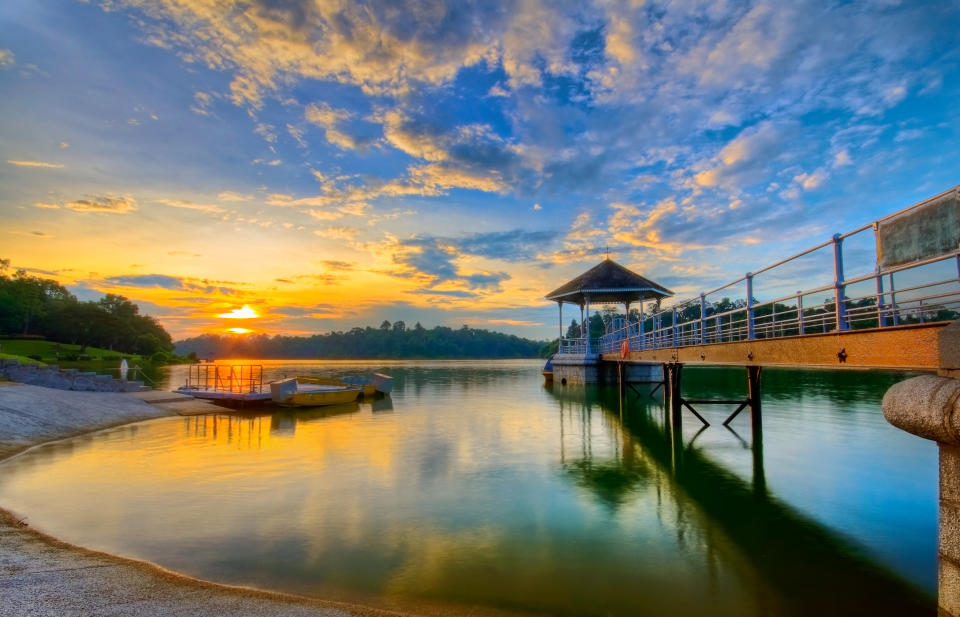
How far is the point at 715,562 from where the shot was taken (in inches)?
269

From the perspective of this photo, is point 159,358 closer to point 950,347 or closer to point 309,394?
point 309,394

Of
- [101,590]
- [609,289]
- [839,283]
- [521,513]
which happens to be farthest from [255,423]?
[609,289]

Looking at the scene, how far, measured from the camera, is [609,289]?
3488 cm

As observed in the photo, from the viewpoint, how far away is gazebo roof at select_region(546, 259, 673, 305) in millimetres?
35125

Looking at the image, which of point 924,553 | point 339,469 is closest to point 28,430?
point 339,469

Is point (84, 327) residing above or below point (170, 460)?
above

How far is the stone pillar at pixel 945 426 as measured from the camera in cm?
400

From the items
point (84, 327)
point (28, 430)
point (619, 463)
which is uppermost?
point (84, 327)

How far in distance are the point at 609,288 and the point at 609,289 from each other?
120mm

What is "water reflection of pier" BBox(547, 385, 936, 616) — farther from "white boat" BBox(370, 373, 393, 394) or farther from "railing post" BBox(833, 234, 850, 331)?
"white boat" BBox(370, 373, 393, 394)

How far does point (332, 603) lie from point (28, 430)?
561 inches

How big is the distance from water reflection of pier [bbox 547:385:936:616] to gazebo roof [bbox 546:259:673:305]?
17910mm

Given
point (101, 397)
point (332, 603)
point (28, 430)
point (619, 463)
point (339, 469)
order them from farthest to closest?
1. point (101, 397)
2. point (28, 430)
3. point (619, 463)
4. point (339, 469)
5. point (332, 603)

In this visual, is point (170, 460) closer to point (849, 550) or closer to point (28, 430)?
point (28, 430)
